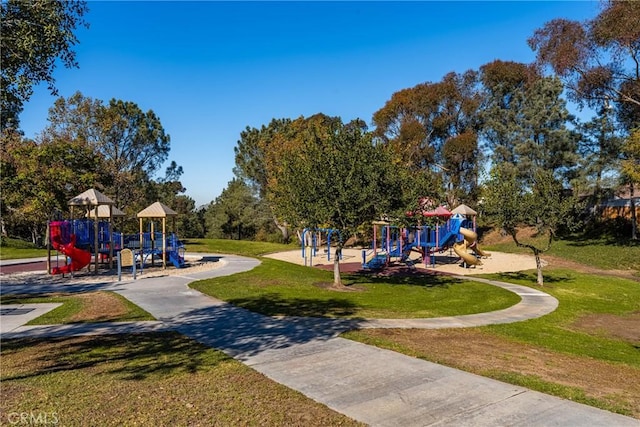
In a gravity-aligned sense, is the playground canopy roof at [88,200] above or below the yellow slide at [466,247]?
above

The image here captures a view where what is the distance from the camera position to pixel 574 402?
5.79m

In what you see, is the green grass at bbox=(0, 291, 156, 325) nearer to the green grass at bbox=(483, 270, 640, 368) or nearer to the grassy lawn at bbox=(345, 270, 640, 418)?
the grassy lawn at bbox=(345, 270, 640, 418)

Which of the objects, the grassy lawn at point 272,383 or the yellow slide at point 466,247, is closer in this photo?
the grassy lawn at point 272,383

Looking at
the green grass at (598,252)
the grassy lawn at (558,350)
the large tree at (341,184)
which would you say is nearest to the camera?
the grassy lawn at (558,350)

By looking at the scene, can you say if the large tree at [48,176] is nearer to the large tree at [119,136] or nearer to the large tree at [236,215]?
the large tree at [119,136]

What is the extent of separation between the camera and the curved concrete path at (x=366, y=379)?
5305 millimetres

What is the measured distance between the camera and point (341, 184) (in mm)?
15836

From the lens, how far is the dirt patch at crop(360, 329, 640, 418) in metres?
6.49

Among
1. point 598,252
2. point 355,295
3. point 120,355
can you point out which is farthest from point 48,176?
point 598,252

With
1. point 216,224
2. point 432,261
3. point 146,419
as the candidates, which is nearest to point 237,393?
point 146,419

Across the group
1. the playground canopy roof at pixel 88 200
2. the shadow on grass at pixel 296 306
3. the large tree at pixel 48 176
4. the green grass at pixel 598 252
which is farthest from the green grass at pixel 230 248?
the green grass at pixel 598 252

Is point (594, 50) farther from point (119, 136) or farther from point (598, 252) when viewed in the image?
point (119, 136)

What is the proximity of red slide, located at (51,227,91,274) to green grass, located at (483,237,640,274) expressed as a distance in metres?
28.8

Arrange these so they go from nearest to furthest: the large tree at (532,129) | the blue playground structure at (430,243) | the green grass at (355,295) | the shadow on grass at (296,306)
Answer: the shadow on grass at (296,306), the green grass at (355,295), the blue playground structure at (430,243), the large tree at (532,129)
